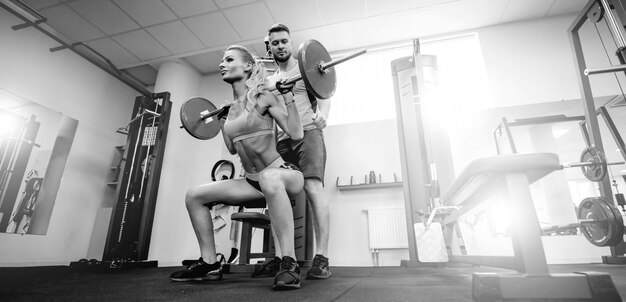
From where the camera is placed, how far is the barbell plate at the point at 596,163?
2.26 m

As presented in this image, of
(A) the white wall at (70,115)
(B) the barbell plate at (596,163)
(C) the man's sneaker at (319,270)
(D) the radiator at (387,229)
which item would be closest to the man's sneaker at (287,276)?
(C) the man's sneaker at (319,270)

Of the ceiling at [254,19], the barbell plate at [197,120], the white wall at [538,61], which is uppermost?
the ceiling at [254,19]

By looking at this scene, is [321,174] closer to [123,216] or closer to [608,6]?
[608,6]

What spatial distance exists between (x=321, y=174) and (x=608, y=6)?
2428mm

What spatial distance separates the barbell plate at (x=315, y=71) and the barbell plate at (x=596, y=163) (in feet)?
6.94

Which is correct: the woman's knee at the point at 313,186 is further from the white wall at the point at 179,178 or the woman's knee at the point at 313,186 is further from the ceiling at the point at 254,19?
the white wall at the point at 179,178

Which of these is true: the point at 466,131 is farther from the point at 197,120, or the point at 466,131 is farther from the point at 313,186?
the point at 197,120

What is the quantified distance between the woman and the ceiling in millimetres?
2688

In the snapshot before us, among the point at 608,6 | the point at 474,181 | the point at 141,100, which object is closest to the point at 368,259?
the point at 474,181

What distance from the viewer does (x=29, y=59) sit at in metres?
3.88

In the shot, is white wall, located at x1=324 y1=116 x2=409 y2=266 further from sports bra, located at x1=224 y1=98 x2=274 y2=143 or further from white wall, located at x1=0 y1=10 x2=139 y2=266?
white wall, located at x1=0 y1=10 x2=139 y2=266

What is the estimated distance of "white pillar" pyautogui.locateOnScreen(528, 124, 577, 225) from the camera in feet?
11.5

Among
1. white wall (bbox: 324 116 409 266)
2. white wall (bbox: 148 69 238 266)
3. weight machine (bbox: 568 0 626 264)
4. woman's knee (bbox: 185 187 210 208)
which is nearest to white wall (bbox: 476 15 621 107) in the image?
weight machine (bbox: 568 0 626 264)

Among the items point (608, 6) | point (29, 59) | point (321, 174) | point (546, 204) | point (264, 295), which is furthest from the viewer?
point (29, 59)
